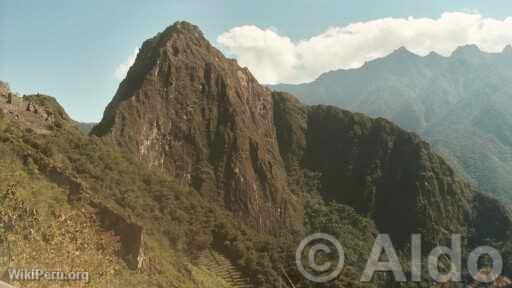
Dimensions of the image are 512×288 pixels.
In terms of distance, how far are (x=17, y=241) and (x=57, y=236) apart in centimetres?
133

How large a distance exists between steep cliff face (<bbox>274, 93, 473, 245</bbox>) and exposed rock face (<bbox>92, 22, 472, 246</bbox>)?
23 cm

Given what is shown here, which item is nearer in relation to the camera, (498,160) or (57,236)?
(57,236)

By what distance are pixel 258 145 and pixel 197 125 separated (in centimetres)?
1336

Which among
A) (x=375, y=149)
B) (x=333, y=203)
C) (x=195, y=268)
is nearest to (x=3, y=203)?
(x=195, y=268)

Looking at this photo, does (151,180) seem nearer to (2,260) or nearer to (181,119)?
(181,119)

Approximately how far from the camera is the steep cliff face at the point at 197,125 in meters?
90.9

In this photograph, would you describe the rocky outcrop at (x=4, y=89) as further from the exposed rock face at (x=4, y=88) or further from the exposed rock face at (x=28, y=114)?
the exposed rock face at (x=28, y=114)

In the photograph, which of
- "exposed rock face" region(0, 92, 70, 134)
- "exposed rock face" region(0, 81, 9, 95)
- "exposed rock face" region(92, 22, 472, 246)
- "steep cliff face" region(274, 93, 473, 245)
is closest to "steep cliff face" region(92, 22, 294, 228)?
"exposed rock face" region(92, 22, 472, 246)

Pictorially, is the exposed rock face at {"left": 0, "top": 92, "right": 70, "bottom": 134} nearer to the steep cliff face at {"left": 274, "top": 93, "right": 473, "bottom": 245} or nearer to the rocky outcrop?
the rocky outcrop

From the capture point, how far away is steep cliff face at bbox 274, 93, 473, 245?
377ft

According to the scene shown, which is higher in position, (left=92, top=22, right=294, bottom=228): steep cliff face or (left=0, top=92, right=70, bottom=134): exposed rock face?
(left=92, top=22, right=294, bottom=228): steep cliff face

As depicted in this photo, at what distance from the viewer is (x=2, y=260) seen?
14.3m

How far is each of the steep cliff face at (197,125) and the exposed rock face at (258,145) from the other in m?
0.20

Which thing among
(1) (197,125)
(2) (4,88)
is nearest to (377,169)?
(1) (197,125)
